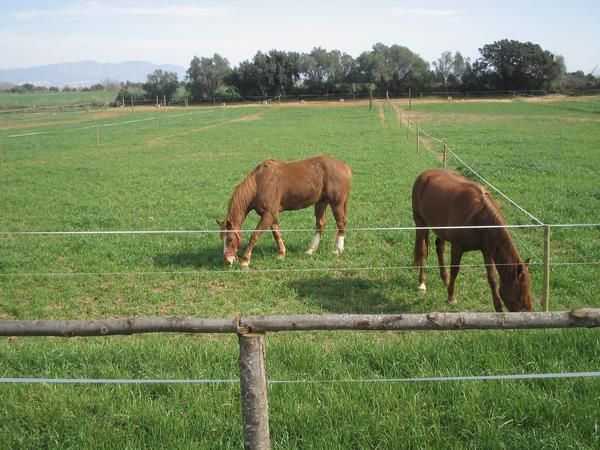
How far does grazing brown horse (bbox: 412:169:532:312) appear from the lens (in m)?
5.34

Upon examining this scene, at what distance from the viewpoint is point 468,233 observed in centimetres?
600

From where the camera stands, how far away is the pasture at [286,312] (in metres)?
3.64

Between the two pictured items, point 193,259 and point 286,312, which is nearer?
point 286,312

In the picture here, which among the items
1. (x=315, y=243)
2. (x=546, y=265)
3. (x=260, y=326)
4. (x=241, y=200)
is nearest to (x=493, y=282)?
(x=546, y=265)

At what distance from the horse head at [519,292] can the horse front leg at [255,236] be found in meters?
3.91

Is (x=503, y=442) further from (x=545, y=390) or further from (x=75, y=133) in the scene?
(x=75, y=133)

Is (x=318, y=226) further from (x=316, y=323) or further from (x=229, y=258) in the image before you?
(x=316, y=323)

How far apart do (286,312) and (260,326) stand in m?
3.56

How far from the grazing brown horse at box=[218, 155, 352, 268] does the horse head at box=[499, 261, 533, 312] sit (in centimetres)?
367

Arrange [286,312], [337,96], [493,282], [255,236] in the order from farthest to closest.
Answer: [337,96]
[255,236]
[286,312]
[493,282]

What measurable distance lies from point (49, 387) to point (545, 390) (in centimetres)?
395

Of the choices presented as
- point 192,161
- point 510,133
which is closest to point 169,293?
point 192,161

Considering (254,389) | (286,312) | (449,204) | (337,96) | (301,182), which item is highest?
(337,96)

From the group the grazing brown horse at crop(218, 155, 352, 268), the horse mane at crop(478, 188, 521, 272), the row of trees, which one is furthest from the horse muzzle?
the row of trees
